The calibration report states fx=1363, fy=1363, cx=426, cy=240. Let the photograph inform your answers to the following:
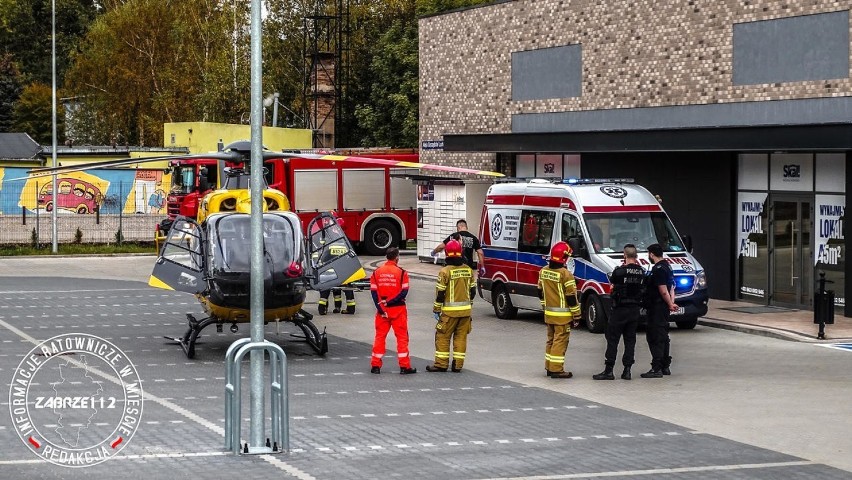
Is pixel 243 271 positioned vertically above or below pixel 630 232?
below

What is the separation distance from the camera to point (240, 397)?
1272cm

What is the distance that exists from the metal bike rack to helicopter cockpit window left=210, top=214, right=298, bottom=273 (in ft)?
22.0

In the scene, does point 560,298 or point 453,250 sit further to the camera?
point 453,250

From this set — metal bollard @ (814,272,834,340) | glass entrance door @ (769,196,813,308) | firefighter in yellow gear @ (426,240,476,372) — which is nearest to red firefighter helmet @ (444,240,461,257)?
Result: firefighter in yellow gear @ (426,240,476,372)

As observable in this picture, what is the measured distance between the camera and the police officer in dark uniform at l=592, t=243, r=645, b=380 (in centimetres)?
1819

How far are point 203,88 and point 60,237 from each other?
25.3 metres

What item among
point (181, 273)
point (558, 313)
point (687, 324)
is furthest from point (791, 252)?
point (181, 273)

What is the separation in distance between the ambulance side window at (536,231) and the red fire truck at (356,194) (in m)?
16.2

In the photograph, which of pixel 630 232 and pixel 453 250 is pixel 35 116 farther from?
pixel 453 250

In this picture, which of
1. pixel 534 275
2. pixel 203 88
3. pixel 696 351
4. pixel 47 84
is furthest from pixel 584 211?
pixel 47 84

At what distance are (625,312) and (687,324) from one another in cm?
609

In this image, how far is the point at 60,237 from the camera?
157 feet

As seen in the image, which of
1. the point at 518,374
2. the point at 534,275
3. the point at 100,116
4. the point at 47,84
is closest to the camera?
the point at 518,374

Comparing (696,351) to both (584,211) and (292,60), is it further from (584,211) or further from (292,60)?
(292,60)
